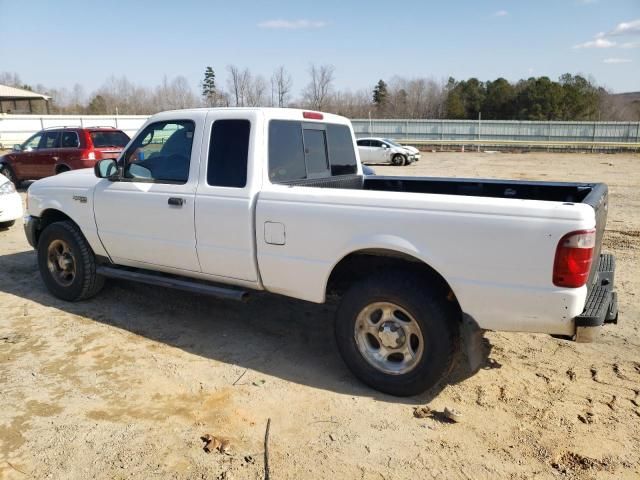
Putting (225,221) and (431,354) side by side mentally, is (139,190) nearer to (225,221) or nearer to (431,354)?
(225,221)

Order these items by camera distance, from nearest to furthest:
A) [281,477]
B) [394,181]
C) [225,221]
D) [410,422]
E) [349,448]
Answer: [281,477]
[349,448]
[410,422]
[225,221]
[394,181]

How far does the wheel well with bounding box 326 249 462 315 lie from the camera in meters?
3.59

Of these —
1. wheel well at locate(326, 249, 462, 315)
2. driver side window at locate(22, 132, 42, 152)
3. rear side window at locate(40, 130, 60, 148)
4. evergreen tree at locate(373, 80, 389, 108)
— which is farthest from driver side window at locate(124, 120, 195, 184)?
evergreen tree at locate(373, 80, 389, 108)

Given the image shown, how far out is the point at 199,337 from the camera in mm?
4797

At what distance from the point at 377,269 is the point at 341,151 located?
69.0 inches

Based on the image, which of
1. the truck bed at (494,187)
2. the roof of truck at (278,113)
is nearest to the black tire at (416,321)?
the truck bed at (494,187)

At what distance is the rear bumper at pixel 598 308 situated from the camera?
3.10 metres

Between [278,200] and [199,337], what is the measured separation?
1.72 meters

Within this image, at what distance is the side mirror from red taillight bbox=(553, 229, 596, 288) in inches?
154

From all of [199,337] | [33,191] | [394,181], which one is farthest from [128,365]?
[394,181]

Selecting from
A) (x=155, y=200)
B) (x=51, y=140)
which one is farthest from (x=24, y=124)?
(x=155, y=200)

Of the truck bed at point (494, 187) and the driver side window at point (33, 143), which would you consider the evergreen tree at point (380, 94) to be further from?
the truck bed at point (494, 187)

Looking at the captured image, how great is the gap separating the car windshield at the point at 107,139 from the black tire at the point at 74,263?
847cm

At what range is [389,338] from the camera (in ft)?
12.1
